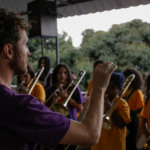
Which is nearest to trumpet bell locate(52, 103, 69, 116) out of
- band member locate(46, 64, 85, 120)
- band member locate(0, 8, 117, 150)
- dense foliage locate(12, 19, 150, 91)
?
band member locate(46, 64, 85, 120)

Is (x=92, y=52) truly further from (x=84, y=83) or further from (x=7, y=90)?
(x=7, y=90)

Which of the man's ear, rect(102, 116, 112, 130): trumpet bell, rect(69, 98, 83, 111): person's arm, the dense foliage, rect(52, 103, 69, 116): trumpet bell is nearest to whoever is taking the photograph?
the man's ear

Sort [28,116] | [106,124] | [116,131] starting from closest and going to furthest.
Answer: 1. [28,116]
2. [106,124]
3. [116,131]

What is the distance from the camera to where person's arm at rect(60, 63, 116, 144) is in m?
1.00

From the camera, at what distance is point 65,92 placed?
317cm

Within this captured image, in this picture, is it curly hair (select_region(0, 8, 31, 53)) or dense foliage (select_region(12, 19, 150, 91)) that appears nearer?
curly hair (select_region(0, 8, 31, 53))

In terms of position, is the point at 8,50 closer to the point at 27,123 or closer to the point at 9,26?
the point at 9,26

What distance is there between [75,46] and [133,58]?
116 inches

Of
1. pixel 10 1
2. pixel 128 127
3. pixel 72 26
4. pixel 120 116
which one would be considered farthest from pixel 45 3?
pixel 72 26

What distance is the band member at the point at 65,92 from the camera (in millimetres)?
3143

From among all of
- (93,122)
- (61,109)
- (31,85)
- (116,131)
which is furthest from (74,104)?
(93,122)

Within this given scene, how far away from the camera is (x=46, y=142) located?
987 mm

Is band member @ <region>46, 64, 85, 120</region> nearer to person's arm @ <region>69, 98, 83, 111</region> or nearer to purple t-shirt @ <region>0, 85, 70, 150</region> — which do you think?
person's arm @ <region>69, 98, 83, 111</region>

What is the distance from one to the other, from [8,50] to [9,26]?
0.37 feet
